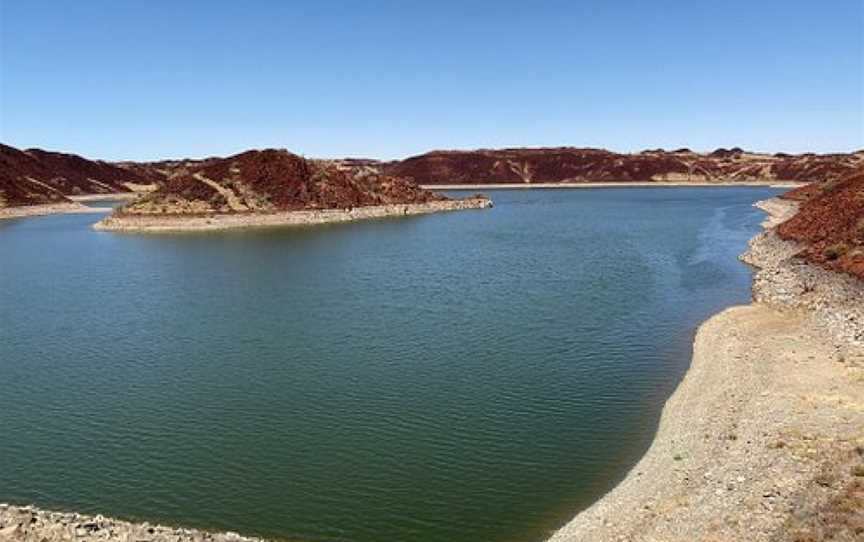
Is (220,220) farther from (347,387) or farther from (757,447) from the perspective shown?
(757,447)

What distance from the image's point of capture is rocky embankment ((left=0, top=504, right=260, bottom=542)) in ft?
51.6

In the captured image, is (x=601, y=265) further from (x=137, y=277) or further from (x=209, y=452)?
(x=209, y=452)

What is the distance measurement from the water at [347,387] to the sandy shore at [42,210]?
94951 mm

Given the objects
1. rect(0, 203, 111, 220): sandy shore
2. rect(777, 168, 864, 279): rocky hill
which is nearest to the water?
rect(777, 168, 864, 279): rocky hill

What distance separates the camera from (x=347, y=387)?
95.1 feet

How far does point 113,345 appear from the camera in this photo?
36.7 meters

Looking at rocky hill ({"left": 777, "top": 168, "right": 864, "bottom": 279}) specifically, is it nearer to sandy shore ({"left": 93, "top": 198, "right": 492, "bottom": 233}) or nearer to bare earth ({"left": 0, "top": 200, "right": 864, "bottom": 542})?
bare earth ({"left": 0, "top": 200, "right": 864, "bottom": 542})

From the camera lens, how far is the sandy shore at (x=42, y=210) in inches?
5708

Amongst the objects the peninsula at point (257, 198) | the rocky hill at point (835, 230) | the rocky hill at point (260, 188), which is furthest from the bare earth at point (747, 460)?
the rocky hill at point (260, 188)

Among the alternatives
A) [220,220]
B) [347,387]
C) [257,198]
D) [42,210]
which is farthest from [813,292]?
[42,210]

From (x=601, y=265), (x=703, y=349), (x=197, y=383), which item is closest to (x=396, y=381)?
(x=197, y=383)

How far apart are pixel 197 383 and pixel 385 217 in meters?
95.8

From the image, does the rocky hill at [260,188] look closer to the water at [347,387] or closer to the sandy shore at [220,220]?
the sandy shore at [220,220]

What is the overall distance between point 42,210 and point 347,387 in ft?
493
